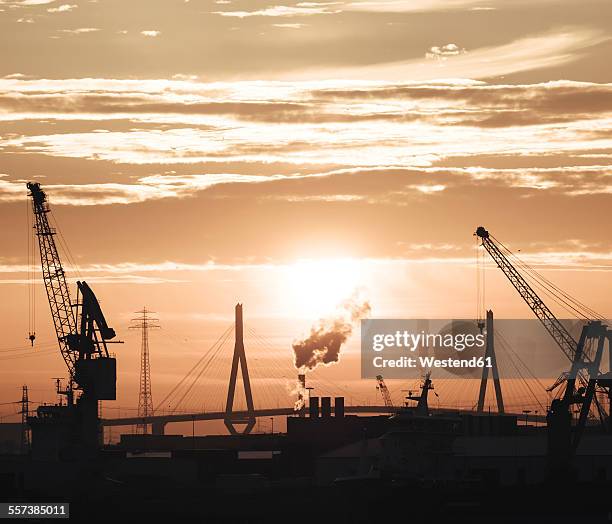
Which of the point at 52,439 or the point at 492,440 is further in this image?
the point at 492,440

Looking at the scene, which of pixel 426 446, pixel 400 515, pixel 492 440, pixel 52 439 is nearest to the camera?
pixel 400 515

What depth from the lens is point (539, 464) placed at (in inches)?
7156

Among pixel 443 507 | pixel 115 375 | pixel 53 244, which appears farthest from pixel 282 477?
pixel 443 507

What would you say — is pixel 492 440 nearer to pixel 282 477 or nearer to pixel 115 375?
pixel 282 477

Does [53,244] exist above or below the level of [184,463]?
above

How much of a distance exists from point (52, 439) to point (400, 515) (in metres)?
56.6

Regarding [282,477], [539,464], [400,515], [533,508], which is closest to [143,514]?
[400,515]

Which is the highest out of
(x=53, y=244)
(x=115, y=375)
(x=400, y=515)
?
(x=53, y=244)

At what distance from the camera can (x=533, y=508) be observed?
5349 inches

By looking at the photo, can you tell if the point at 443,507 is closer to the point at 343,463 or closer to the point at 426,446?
the point at 426,446

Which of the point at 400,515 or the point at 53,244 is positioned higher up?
the point at 53,244

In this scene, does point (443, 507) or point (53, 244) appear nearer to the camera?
point (443, 507)

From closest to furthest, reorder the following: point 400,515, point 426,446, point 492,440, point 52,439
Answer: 1. point 400,515
2. point 426,446
3. point 52,439
4. point 492,440

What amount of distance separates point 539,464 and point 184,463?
4163cm
